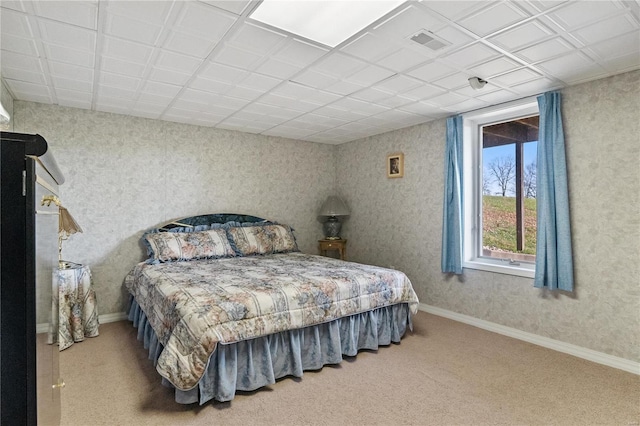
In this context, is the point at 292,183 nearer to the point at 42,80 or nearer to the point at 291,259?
the point at 291,259

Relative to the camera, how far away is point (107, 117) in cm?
375

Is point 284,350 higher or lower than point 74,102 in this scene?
lower

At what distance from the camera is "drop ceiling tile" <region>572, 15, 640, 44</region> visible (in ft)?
6.36

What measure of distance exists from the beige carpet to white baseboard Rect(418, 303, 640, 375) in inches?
3.5

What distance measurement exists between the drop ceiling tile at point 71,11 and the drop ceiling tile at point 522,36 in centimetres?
227

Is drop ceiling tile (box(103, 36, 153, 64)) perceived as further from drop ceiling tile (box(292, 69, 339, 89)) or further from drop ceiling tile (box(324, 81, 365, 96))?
drop ceiling tile (box(324, 81, 365, 96))

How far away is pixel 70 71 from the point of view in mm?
2635

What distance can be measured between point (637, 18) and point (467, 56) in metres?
0.87

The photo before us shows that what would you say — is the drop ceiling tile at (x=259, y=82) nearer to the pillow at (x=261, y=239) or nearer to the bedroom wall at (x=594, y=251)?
the pillow at (x=261, y=239)

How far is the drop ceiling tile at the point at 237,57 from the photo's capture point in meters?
2.30

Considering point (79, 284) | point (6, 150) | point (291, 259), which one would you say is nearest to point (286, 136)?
point (291, 259)

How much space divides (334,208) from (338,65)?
2.77 meters

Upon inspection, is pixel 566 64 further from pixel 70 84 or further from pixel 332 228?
pixel 70 84

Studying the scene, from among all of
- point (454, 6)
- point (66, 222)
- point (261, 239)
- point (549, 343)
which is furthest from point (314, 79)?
point (549, 343)
